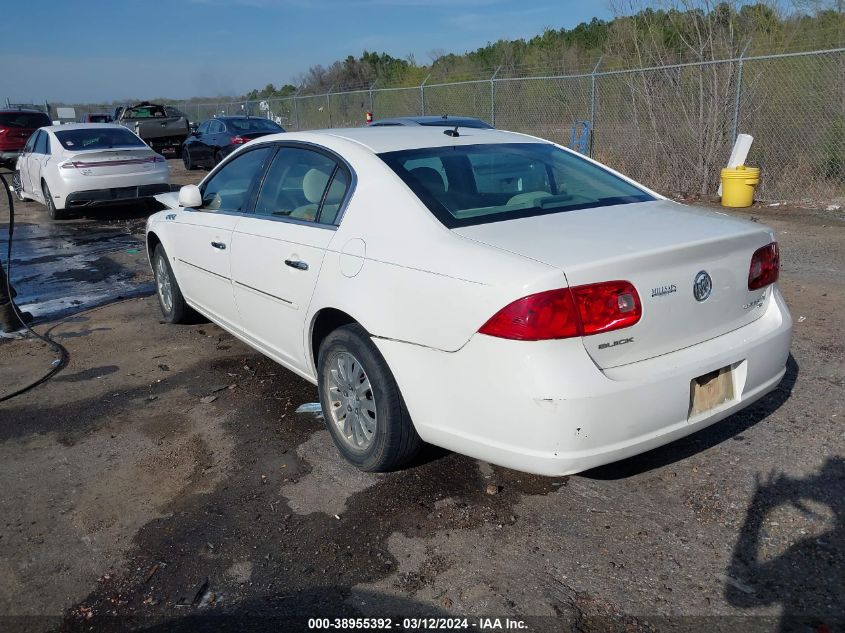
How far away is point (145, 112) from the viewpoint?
77.7ft

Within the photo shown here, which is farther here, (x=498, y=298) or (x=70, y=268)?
(x=70, y=268)

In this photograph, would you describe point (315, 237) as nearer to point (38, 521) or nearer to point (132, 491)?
point (132, 491)

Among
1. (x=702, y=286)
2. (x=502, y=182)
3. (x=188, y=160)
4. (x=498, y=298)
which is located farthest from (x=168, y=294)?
(x=188, y=160)

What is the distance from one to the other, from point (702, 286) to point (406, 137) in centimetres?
183

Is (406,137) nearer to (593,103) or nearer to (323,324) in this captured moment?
(323,324)

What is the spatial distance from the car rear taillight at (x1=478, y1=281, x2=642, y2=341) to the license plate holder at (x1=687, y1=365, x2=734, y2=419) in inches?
19.6

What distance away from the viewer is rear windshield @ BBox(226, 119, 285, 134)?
1814cm

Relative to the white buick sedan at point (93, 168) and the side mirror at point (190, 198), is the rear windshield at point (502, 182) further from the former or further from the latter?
the white buick sedan at point (93, 168)

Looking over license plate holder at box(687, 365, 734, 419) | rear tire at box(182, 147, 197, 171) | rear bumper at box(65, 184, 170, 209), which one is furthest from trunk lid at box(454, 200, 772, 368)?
rear tire at box(182, 147, 197, 171)

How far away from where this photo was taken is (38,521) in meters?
3.26

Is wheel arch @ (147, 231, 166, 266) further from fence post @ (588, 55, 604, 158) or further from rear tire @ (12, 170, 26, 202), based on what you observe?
fence post @ (588, 55, 604, 158)

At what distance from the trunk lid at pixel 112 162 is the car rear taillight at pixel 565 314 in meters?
10.6

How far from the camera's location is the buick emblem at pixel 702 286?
293cm

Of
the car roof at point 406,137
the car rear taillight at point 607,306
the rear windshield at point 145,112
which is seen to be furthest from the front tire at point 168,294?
the rear windshield at point 145,112
